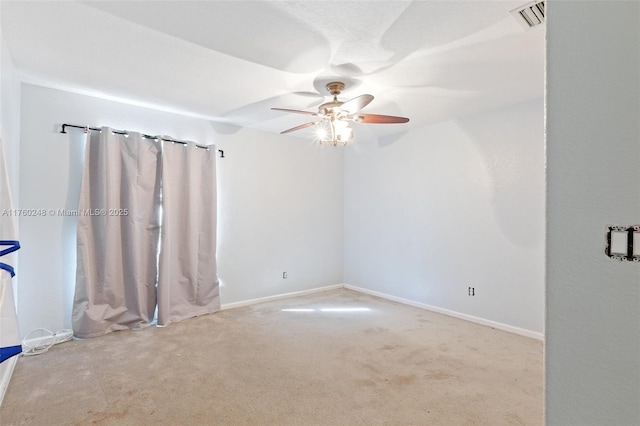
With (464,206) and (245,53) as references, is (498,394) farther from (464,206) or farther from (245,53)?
(245,53)

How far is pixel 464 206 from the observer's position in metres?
3.99

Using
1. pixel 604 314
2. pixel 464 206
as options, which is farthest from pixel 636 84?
pixel 464 206

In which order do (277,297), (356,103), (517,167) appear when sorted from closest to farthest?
(356,103), (517,167), (277,297)

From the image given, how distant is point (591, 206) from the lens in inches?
34.4

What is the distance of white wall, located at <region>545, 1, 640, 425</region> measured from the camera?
81 cm

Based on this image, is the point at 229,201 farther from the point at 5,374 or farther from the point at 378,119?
the point at 5,374

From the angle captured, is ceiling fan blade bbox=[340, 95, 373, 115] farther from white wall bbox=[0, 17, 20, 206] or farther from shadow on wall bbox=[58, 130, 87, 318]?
shadow on wall bbox=[58, 130, 87, 318]

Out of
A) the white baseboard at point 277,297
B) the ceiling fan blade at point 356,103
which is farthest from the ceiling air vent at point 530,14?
the white baseboard at point 277,297

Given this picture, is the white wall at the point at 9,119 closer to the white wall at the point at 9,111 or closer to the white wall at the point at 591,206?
the white wall at the point at 9,111

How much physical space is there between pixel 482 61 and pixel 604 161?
6.61ft

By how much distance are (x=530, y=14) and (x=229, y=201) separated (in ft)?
11.8

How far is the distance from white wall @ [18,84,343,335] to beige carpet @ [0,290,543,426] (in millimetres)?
745

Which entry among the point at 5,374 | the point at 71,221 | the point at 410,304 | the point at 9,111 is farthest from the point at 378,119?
the point at 5,374

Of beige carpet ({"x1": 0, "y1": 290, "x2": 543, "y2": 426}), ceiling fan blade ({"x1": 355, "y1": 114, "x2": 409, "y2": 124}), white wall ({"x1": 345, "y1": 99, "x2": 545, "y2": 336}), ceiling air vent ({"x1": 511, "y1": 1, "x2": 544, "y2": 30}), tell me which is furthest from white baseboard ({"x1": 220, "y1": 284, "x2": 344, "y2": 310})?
ceiling air vent ({"x1": 511, "y1": 1, "x2": 544, "y2": 30})
